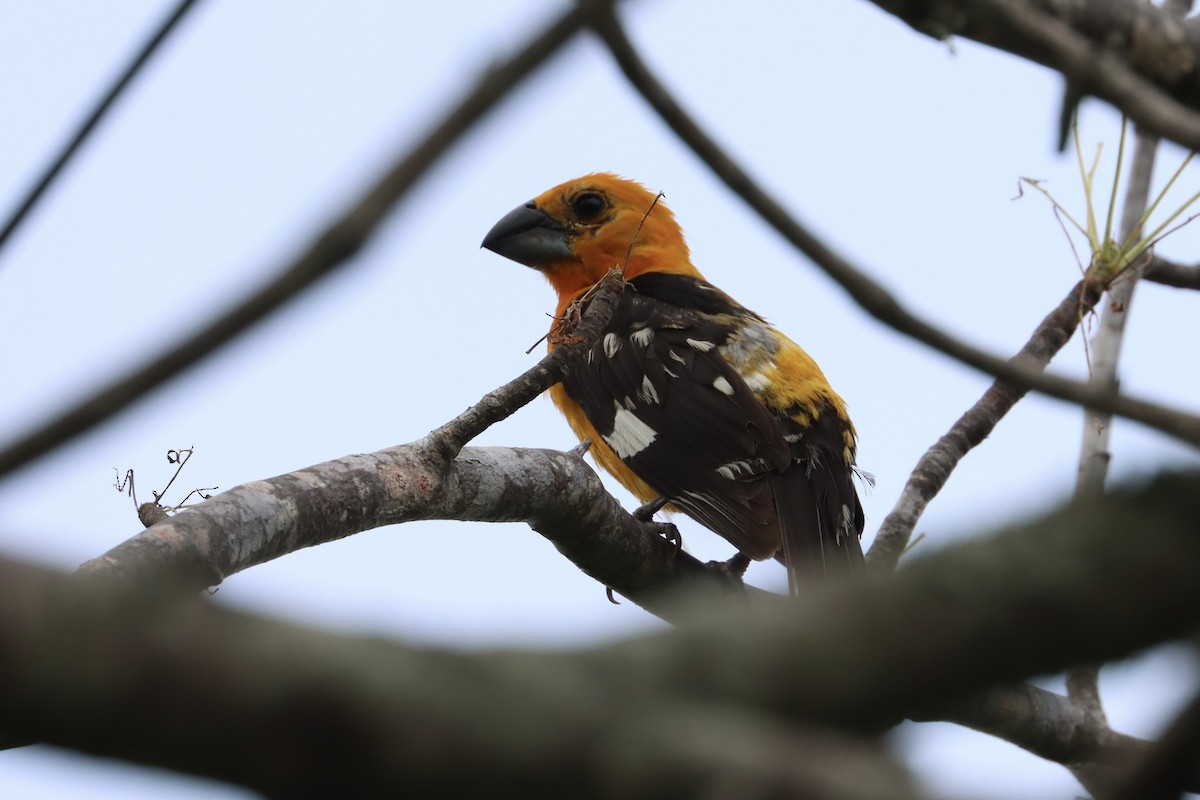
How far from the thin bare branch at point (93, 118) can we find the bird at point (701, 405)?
338 centimetres

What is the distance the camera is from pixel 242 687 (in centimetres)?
95

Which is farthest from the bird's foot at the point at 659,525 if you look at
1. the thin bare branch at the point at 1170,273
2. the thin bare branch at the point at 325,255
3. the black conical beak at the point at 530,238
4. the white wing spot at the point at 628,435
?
the thin bare branch at the point at 325,255

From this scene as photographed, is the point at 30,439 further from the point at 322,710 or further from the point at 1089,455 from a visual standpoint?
the point at 1089,455

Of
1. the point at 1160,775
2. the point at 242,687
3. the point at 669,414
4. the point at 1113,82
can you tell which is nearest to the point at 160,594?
the point at 242,687

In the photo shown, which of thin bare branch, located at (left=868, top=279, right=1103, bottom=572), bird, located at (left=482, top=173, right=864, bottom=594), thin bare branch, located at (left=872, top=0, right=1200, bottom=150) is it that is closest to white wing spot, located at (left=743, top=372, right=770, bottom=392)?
bird, located at (left=482, top=173, right=864, bottom=594)

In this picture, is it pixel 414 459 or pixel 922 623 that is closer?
pixel 922 623

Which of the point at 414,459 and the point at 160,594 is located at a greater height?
the point at 414,459

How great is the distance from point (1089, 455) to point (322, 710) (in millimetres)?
4382

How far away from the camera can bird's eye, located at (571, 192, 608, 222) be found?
7.75m

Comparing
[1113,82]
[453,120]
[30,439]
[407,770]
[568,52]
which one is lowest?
[407,770]

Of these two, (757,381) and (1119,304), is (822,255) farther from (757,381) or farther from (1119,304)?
(757,381)

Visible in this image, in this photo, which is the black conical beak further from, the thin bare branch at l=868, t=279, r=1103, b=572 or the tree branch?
the tree branch

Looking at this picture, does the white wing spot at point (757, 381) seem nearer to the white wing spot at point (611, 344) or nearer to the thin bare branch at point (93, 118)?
the white wing spot at point (611, 344)

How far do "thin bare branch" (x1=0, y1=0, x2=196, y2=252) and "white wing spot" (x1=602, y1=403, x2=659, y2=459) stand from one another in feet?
14.7
